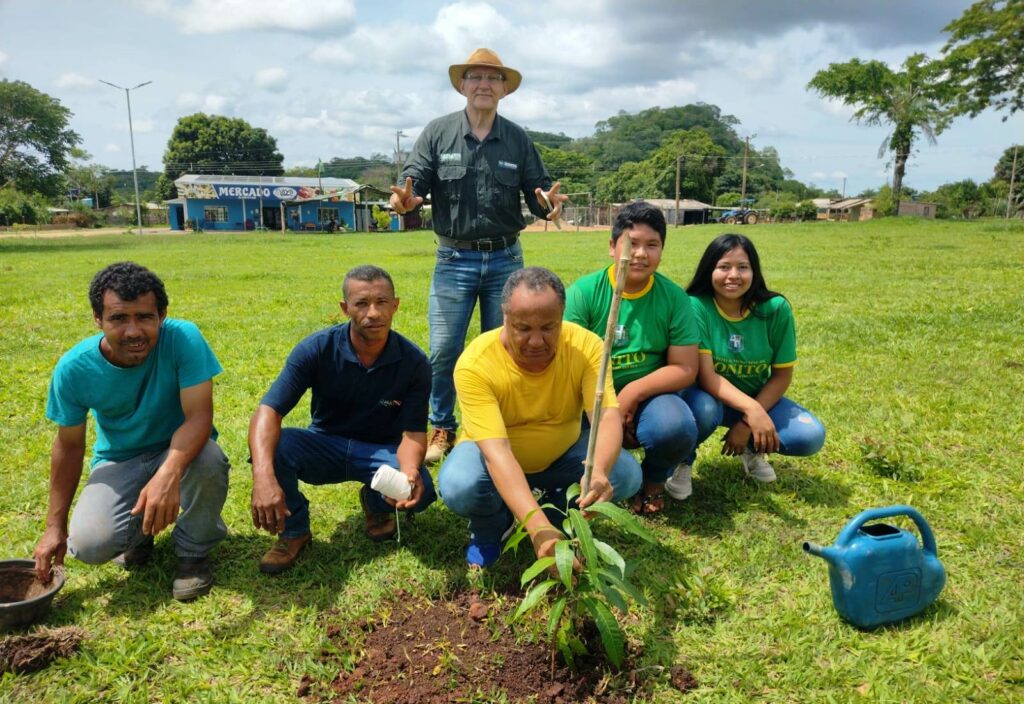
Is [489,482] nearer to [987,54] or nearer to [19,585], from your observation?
[19,585]

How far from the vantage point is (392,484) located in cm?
303

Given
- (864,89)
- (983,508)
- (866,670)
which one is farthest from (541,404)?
(864,89)

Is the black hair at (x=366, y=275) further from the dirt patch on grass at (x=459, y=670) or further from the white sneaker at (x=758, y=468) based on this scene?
the white sneaker at (x=758, y=468)

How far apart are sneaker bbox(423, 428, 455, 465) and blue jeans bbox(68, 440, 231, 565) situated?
4.52ft

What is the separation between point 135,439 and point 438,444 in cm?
179

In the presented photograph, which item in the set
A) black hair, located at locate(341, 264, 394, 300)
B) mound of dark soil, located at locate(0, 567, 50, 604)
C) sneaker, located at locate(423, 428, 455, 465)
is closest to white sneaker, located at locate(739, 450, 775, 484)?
sneaker, located at locate(423, 428, 455, 465)

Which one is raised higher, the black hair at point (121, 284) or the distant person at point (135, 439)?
the black hair at point (121, 284)

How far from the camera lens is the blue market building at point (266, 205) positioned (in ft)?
159

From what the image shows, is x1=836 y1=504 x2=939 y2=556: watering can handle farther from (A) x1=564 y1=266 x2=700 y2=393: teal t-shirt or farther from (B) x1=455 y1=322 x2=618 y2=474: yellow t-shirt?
(A) x1=564 y1=266 x2=700 y2=393: teal t-shirt

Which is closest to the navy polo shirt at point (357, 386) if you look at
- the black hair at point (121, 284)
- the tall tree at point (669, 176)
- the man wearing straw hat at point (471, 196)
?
the black hair at point (121, 284)

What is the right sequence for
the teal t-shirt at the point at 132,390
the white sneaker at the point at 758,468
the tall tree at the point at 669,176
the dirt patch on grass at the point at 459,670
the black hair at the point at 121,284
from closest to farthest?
the dirt patch on grass at the point at 459,670, the black hair at the point at 121,284, the teal t-shirt at the point at 132,390, the white sneaker at the point at 758,468, the tall tree at the point at 669,176

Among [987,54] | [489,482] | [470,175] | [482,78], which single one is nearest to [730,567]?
[489,482]

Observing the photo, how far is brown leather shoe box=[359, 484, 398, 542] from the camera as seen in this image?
11.4 ft

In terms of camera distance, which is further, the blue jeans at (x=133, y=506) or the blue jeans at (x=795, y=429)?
the blue jeans at (x=795, y=429)
